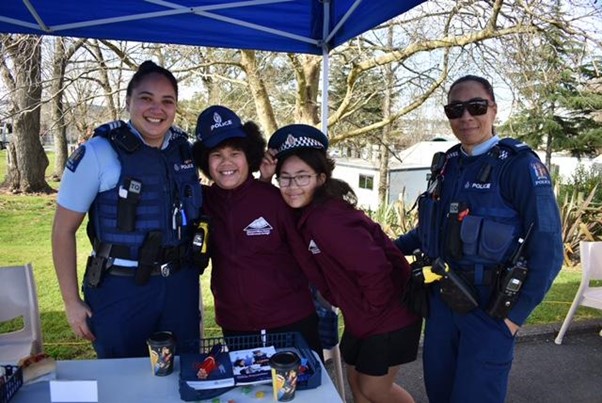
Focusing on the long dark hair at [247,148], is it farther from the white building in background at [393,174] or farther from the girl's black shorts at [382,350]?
the white building in background at [393,174]

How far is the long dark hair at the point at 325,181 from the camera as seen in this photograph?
208 centimetres

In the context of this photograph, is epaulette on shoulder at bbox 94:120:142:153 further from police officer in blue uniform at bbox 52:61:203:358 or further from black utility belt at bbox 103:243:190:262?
black utility belt at bbox 103:243:190:262

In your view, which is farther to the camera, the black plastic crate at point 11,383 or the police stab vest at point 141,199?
the police stab vest at point 141,199

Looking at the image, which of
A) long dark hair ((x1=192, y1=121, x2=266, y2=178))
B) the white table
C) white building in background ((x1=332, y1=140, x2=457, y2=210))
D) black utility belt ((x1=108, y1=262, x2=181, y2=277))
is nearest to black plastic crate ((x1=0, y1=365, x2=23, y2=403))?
the white table

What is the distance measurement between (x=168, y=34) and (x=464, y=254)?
2.58 m

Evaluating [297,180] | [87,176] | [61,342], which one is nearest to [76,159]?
[87,176]

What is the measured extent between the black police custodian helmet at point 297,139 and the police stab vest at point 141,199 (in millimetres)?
460

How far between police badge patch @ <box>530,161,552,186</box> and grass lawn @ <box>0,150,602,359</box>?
3211 mm

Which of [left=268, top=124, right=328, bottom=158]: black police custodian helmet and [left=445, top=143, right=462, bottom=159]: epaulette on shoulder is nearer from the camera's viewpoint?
[left=268, top=124, right=328, bottom=158]: black police custodian helmet

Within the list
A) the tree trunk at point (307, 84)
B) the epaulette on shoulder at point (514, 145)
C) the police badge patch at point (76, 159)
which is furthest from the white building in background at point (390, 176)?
the police badge patch at point (76, 159)

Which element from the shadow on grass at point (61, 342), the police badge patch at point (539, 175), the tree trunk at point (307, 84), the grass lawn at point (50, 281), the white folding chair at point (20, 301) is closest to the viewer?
the police badge patch at point (539, 175)

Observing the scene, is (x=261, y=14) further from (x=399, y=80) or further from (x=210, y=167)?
(x=399, y=80)

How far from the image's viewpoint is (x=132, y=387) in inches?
62.6

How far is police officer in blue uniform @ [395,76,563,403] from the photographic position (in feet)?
6.27
